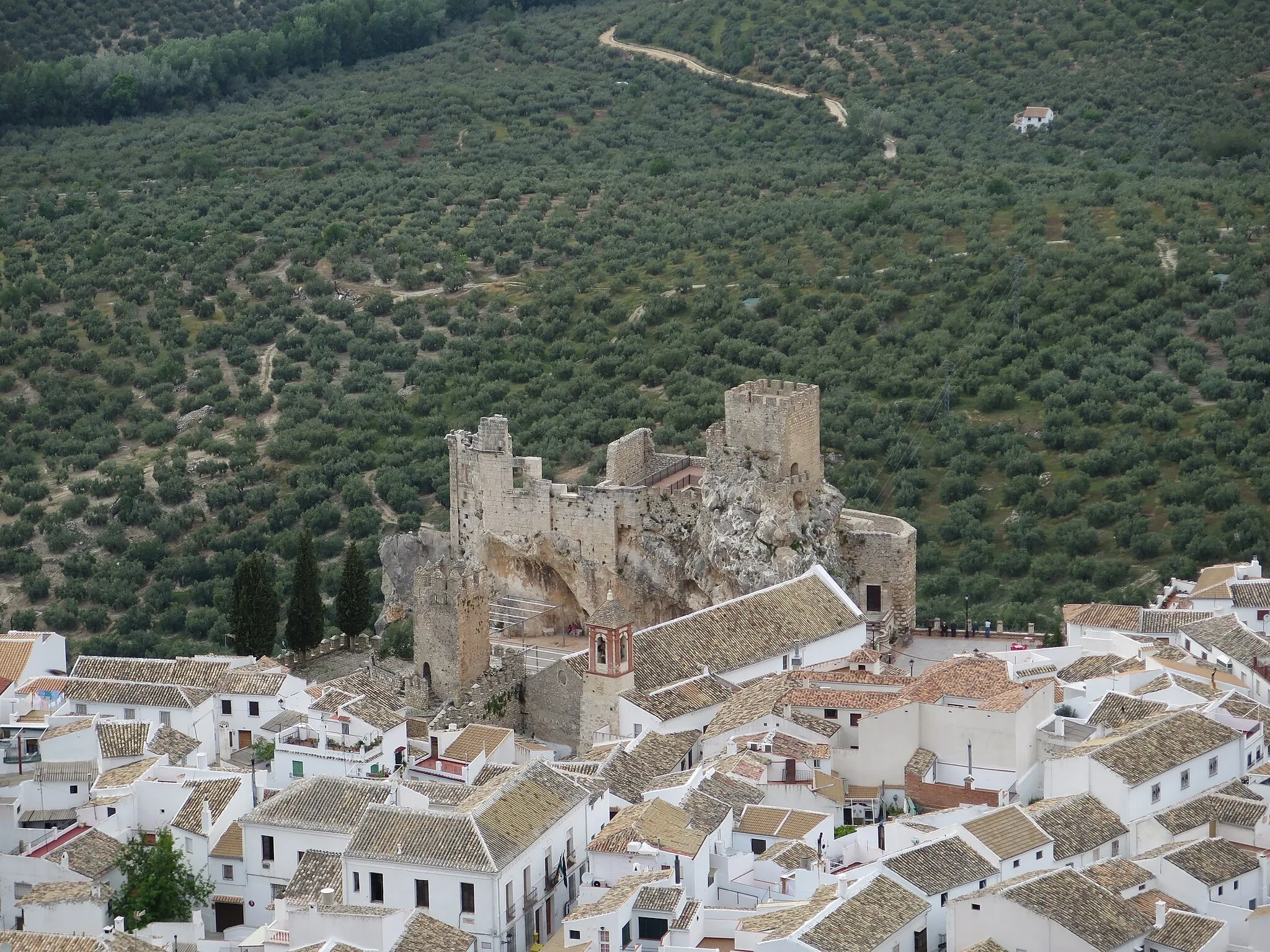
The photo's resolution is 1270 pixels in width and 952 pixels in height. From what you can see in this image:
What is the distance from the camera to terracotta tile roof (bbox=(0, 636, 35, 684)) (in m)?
40.4

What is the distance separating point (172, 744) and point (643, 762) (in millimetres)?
7673

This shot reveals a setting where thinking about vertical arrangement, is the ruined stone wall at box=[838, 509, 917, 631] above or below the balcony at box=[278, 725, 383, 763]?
above

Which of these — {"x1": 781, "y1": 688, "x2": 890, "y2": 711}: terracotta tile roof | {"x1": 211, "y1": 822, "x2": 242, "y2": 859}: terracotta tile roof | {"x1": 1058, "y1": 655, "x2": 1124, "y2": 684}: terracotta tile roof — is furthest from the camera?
{"x1": 1058, "y1": 655, "x2": 1124, "y2": 684}: terracotta tile roof

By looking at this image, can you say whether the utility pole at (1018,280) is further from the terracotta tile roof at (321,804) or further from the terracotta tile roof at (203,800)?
the terracotta tile roof at (203,800)

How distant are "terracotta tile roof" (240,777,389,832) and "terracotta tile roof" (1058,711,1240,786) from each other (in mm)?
10323

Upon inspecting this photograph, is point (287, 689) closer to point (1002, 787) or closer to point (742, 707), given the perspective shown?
point (742, 707)

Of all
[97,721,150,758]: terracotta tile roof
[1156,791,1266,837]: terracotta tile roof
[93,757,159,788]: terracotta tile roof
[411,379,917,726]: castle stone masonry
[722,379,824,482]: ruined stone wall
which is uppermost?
[722,379,824,482]: ruined stone wall

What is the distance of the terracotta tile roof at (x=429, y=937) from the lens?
30.7 metres

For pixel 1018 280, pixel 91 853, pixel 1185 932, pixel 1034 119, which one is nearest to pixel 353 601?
pixel 91 853

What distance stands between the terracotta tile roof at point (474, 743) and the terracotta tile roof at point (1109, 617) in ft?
36.2

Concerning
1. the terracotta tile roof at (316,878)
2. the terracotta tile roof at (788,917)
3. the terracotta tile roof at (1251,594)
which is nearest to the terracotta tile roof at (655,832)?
Answer: the terracotta tile roof at (788,917)

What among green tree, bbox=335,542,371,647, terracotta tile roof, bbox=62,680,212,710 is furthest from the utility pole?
terracotta tile roof, bbox=62,680,212,710

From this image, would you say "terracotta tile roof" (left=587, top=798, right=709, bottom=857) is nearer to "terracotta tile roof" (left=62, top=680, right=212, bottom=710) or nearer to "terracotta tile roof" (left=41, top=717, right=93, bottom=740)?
"terracotta tile roof" (left=41, top=717, right=93, bottom=740)

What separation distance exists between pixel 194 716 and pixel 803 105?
4775cm
